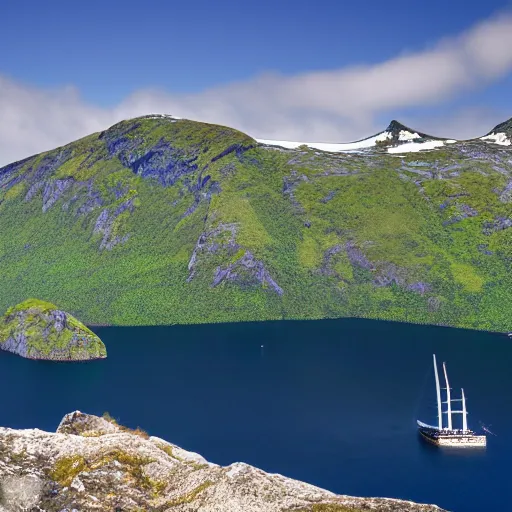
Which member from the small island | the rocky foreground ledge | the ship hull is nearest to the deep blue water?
the ship hull

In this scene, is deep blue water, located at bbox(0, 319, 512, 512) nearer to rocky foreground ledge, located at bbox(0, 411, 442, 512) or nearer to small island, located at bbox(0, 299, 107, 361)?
small island, located at bbox(0, 299, 107, 361)

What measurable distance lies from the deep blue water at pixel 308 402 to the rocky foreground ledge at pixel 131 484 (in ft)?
222

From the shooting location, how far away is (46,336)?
609ft

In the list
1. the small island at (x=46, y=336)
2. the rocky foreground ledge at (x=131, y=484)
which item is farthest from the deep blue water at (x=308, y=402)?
the rocky foreground ledge at (x=131, y=484)

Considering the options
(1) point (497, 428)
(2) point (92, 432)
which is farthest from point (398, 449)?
(2) point (92, 432)

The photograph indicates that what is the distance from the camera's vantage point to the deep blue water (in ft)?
328

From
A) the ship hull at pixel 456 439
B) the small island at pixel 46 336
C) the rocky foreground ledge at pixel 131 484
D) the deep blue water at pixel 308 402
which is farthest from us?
the small island at pixel 46 336

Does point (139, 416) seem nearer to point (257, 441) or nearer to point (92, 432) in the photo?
point (257, 441)

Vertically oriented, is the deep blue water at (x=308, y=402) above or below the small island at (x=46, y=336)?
below

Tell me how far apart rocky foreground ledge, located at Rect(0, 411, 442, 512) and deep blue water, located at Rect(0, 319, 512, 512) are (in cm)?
6762

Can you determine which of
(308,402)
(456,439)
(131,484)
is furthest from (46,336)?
(131,484)

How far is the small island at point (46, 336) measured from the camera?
593ft

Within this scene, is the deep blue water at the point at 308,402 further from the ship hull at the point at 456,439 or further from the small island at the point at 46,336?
the small island at the point at 46,336

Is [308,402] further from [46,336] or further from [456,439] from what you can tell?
[46,336]
